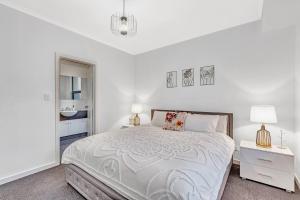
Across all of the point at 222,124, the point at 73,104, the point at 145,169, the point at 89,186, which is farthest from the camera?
the point at 73,104

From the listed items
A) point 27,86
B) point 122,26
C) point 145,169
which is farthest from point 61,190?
point 122,26

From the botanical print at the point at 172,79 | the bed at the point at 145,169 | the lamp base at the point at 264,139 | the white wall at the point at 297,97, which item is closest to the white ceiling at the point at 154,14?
the white wall at the point at 297,97

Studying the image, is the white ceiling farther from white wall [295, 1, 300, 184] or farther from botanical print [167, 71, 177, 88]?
botanical print [167, 71, 177, 88]

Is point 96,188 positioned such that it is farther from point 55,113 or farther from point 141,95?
point 141,95

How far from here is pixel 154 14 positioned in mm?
2367

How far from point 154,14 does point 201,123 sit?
201 centimetres

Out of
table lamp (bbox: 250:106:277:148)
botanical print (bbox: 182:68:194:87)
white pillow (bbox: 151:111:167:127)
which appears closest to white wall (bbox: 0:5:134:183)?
white pillow (bbox: 151:111:167:127)

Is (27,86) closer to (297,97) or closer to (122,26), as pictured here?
(122,26)

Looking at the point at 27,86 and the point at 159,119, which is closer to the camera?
the point at 27,86

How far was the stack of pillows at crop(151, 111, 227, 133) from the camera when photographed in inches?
100

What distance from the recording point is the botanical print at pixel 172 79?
11.4 feet

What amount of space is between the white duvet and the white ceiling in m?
1.96

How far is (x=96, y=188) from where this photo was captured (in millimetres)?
1491

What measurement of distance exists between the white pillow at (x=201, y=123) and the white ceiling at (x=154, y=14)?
67.0 inches
